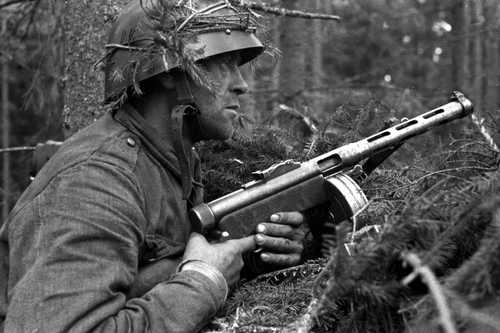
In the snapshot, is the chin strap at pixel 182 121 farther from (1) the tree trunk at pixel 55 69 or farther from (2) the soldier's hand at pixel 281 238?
(1) the tree trunk at pixel 55 69

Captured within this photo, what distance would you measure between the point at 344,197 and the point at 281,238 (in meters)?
0.35

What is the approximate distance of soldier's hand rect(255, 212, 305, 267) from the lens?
316 cm

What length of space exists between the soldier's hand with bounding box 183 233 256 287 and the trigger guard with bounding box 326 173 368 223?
17.5 inches

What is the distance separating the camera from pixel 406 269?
2.47 metres

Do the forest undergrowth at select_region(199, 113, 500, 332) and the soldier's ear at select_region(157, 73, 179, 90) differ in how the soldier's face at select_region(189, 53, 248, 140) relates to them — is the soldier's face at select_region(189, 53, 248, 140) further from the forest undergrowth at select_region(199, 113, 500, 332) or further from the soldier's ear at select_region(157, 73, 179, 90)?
the forest undergrowth at select_region(199, 113, 500, 332)

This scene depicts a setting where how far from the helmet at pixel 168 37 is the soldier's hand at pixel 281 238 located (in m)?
0.80

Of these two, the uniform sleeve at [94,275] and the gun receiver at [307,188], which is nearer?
the uniform sleeve at [94,275]

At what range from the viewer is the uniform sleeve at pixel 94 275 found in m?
2.57

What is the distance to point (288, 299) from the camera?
2.90 metres

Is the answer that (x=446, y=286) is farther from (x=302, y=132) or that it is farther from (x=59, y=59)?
(x=59, y=59)

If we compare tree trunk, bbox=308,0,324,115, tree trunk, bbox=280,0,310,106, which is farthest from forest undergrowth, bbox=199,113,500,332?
tree trunk, bbox=308,0,324,115

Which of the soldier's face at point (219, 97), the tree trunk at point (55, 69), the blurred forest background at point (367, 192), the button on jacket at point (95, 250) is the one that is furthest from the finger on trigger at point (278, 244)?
the tree trunk at point (55, 69)

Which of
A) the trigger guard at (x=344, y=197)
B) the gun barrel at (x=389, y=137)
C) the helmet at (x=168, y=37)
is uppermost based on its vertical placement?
the helmet at (x=168, y=37)

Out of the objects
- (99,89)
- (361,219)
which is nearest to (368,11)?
(99,89)
